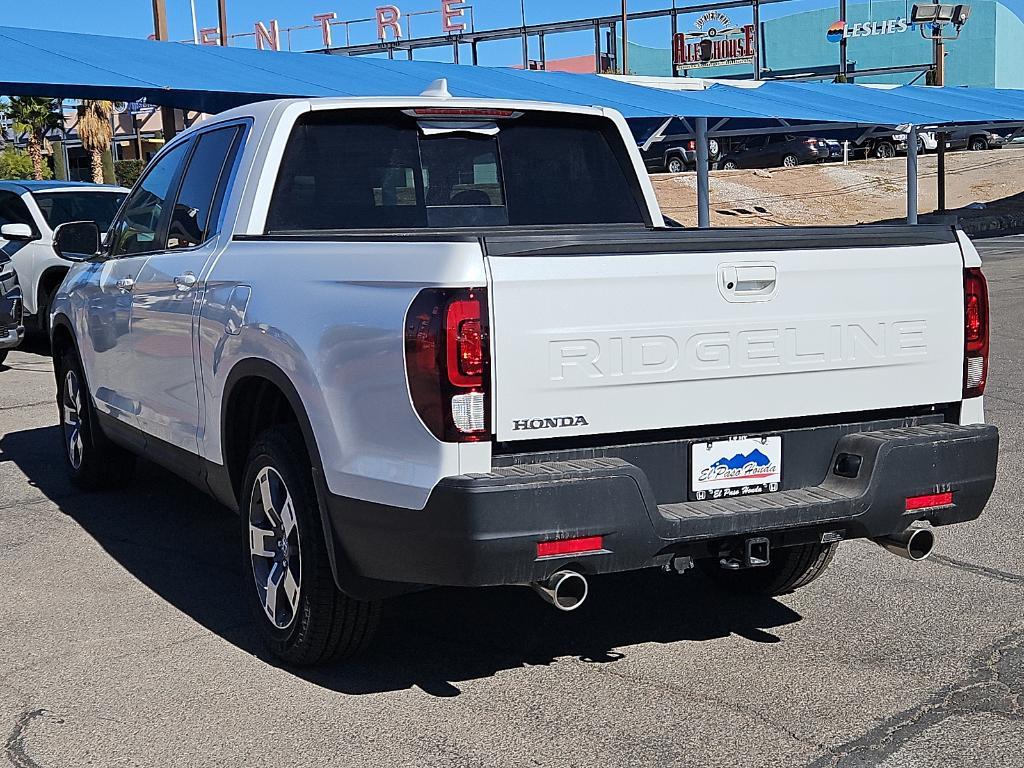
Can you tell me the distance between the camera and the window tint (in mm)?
14211

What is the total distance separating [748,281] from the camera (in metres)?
3.94

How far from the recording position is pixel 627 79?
2175cm

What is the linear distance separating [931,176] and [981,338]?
4279cm

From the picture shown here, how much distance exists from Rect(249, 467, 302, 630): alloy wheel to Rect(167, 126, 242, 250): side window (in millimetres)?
1249

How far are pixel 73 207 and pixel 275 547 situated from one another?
10.9m

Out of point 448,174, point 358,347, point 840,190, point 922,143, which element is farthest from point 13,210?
point 922,143

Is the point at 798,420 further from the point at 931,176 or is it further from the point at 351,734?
the point at 931,176

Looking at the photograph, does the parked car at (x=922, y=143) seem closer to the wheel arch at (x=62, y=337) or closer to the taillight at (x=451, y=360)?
the wheel arch at (x=62, y=337)

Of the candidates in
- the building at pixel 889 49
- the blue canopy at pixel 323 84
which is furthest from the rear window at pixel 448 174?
the building at pixel 889 49

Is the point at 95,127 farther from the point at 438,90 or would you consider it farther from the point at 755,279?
the point at 755,279

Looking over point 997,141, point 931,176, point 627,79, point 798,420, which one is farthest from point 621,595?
point 997,141

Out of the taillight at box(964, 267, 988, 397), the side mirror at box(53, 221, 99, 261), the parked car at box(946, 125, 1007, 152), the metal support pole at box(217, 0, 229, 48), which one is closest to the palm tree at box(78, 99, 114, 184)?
the metal support pole at box(217, 0, 229, 48)

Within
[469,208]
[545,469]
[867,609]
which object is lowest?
[867,609]

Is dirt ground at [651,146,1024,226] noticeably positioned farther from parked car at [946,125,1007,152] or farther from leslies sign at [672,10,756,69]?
leslies sign at [672,10,756,69]
